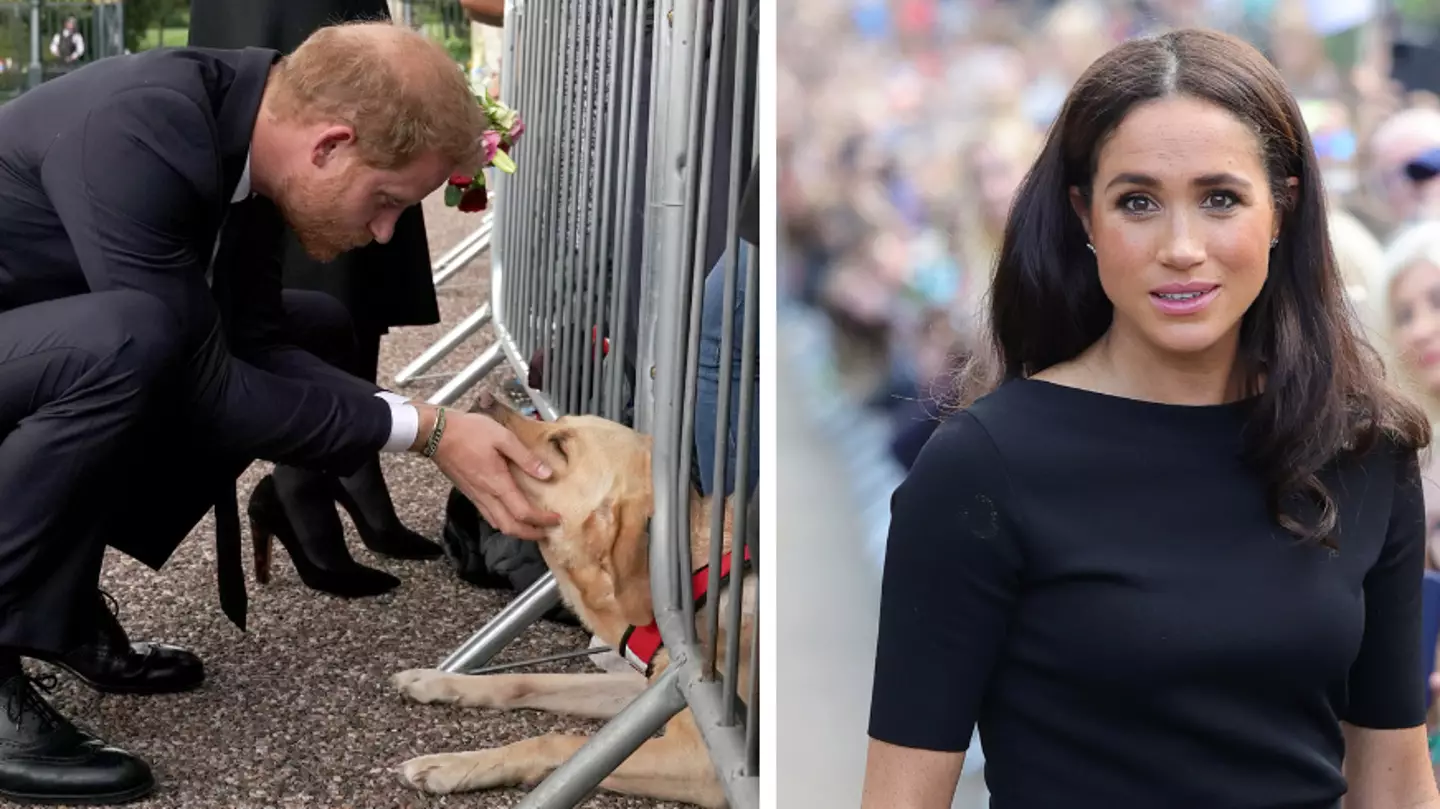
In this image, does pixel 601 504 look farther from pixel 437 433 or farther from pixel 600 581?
pixel 437 433

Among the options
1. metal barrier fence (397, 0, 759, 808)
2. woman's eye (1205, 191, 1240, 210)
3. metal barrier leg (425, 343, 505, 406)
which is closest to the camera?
woman's eye (1205, 191, 1240, 210)

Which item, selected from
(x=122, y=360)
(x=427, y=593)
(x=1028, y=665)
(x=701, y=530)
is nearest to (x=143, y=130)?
(x=122, y=360)

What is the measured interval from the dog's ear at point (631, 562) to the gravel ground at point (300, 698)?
1.18 ft

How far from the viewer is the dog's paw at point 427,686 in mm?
3344

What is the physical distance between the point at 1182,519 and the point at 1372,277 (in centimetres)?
32

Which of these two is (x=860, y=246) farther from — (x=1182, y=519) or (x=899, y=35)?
(x=1182, y=519)

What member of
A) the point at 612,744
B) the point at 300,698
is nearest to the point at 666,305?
the point at 612,744

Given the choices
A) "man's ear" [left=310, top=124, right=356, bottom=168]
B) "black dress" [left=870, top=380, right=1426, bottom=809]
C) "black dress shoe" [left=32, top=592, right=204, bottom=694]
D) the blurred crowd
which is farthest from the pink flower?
"black dress" [left=870, top=380, right=1426, bottom=809]

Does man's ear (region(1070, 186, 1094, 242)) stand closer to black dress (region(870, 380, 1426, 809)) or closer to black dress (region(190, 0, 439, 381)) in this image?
black dress (region(870, 380, 1426, 809))

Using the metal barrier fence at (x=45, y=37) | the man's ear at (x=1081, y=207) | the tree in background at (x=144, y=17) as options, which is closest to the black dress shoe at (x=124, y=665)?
the man's ear at (x=1081, y=207)

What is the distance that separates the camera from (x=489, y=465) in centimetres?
292

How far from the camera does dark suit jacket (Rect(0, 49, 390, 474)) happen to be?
2711 millimetres

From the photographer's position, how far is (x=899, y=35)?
1.35m

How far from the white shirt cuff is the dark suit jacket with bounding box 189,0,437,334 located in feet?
3.50
